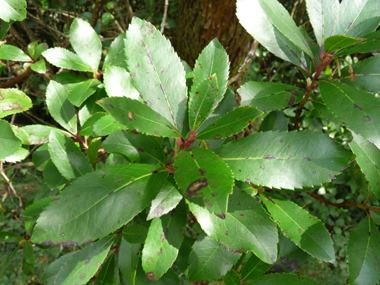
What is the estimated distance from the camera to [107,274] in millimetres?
920

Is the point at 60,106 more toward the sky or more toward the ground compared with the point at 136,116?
more toward the ground

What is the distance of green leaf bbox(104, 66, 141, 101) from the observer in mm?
816

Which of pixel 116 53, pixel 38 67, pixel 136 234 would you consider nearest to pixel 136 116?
pixel 136 234

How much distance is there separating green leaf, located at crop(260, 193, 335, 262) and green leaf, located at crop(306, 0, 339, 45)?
55cm

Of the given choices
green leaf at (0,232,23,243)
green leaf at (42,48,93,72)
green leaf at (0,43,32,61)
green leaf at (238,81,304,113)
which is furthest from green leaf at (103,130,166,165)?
green leaf at (0,232,23,243)

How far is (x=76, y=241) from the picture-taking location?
0.59 meters

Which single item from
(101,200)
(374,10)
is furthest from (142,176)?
(374,10)

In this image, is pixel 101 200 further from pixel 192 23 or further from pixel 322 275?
pixel 322 275

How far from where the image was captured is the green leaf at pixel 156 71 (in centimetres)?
69

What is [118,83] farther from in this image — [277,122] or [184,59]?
[184,59]

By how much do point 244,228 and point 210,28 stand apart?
126 cm

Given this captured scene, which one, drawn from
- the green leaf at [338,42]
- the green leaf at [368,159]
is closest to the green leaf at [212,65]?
the green leaf at [338,42]

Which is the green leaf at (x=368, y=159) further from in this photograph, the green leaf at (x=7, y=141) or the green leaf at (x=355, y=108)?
the green leaf at (x=7, y=141)

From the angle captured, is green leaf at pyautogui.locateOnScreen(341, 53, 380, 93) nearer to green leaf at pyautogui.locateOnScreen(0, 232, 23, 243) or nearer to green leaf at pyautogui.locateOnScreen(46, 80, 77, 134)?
green leaf at pyautogui.locateOnScreen(46, 80, 77, 134)
